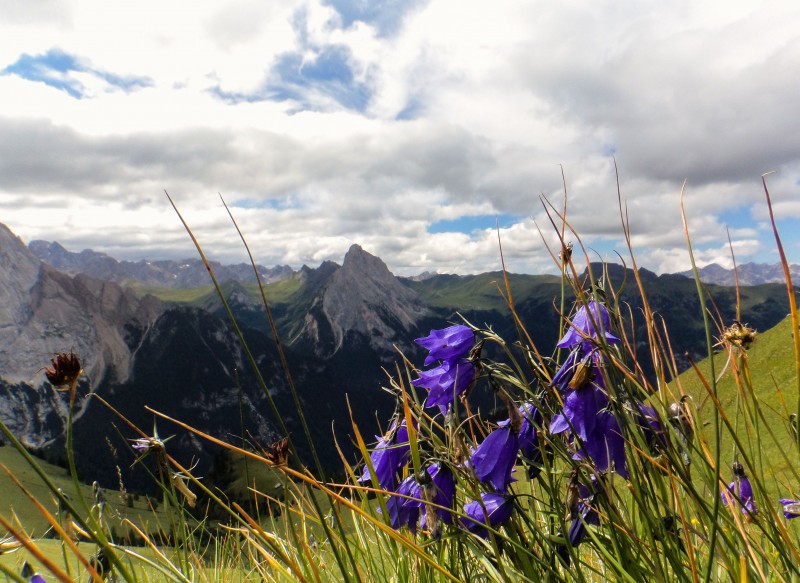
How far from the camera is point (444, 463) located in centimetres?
228

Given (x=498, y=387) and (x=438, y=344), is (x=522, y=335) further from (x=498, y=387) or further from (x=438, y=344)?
(x=498, y=387)

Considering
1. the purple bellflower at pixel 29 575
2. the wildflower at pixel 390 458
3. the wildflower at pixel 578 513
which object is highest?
the purple bellflower at pixel 29 575

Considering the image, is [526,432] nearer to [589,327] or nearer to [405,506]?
[589,327]

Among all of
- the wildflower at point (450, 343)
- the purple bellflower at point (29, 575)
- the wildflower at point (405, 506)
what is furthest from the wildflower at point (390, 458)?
the purple bellflower at point (29, 575)

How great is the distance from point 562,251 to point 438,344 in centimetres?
77

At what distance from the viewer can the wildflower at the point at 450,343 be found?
2.33 metres

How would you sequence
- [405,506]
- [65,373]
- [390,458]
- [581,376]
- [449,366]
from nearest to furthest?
1. [65,373]
2. [581,376]
3. [449,366]
4. [405,506]
5. [390,458]

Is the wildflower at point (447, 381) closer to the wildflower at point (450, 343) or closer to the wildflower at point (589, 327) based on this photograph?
the wildflower at point (450, 343)

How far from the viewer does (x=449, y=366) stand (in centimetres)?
236

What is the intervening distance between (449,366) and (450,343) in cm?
10

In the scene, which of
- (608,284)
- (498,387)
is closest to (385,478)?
(498,387)

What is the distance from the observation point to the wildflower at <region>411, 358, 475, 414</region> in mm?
2283

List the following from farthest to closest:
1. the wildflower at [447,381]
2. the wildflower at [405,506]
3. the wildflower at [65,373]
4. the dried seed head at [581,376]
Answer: the wildflower at [405,506] → the wildflower at [447,381] → the dried seed head at [581,376] → the wildflower at [65,373]

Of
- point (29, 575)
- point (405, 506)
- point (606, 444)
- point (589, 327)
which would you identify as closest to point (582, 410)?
point (606, 444)
